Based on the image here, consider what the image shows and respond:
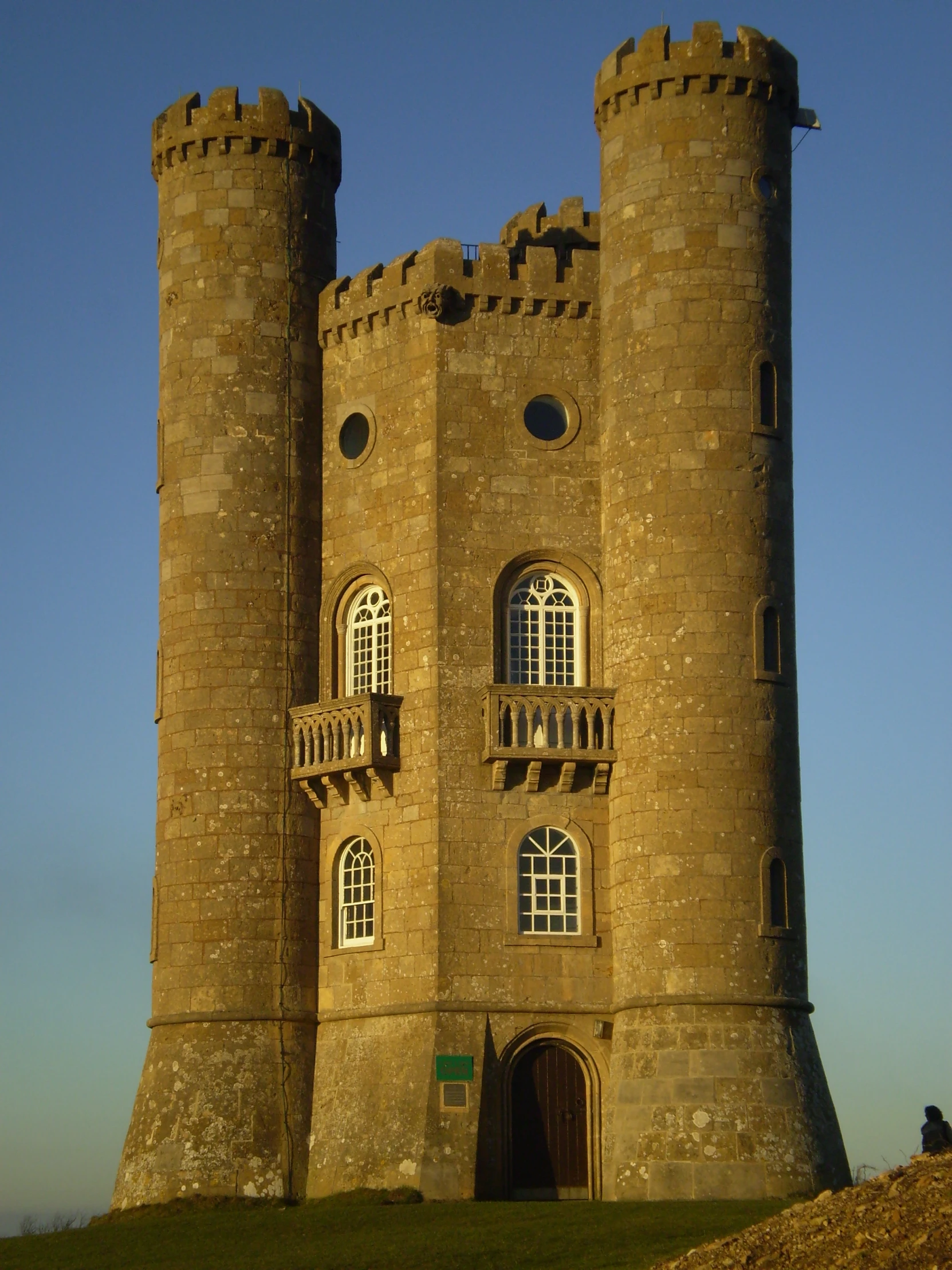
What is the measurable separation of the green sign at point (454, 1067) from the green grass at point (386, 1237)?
261 centimetres

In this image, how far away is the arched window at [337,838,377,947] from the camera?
43.0 metres

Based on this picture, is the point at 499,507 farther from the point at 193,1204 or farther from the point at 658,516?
the point at 193,1204

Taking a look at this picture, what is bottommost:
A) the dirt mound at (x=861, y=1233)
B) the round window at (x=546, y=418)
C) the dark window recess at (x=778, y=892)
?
the dirt mound at (x=861, y=1233)

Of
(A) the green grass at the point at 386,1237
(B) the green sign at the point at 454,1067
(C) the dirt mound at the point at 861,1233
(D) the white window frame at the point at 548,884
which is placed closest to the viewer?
(C) the dirt mound at the point at 861,1233

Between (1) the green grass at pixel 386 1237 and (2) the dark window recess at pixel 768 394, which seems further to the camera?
(2) the dark window recess at pixel 768 394

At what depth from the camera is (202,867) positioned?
43594mm

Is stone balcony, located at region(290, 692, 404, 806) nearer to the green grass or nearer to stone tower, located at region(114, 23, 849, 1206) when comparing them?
stone tower, located at region(114, 23, 849, 1206)

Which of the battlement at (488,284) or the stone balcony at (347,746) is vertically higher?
the battlement at (488,284)

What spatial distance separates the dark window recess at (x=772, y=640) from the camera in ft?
136

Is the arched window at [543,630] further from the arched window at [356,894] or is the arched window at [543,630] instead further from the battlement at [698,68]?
the battlement at [698,68]

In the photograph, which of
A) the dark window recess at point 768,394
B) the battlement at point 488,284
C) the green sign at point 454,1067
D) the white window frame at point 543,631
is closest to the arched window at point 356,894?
the green sign at point 454,1067

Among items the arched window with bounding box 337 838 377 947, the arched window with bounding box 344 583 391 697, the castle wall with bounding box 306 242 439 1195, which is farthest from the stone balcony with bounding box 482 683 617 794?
the arched window with bounding box 337 838 377 947

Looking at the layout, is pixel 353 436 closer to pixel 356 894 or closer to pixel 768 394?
pixel 768 394

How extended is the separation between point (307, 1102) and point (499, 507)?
12.1 m
